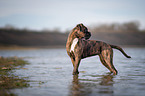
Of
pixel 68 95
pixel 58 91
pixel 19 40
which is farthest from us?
pixel 19 40

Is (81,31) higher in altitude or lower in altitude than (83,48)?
higher

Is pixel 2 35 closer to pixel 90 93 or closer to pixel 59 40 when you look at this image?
pixel 59 40

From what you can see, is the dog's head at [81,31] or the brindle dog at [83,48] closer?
the brindle dog at [83,48]

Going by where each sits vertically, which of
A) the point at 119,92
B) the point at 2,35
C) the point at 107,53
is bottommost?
the point at 119,92

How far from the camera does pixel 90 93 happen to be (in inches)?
229

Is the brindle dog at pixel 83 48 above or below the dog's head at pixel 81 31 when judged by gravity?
below

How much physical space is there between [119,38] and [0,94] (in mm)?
81262

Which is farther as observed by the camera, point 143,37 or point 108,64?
point 143,37

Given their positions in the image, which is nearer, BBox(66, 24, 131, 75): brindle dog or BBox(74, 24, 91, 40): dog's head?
BBox(66, 24, 131, 75): brindle dog

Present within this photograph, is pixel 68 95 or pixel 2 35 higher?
pixel 2 35

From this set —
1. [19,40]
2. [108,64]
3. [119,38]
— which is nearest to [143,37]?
[119,38]

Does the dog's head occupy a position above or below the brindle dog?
above

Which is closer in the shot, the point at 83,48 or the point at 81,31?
the point at 83,48

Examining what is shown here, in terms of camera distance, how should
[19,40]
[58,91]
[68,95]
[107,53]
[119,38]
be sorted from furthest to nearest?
[119,38] < [19,40] < [107,53] < [58,91] < [68,95]
